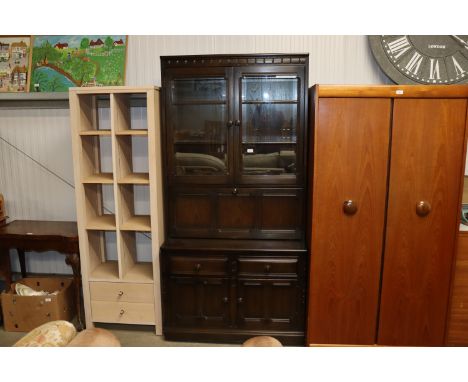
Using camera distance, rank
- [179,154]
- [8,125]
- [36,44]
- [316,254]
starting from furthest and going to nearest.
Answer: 1. [8,125]
2. [36,44]
3. [179,154]
4. [316,254]

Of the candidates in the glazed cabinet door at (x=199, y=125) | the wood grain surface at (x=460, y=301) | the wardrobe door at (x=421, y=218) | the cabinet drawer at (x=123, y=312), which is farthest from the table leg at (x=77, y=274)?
the wood grain surface at (x=460, y=301)

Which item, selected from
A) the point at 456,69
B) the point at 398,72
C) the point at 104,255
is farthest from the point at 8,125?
the point at 456,69

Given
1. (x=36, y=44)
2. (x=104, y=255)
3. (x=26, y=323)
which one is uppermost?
(x=36, y=44)

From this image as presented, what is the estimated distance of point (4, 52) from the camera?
9.84 ft

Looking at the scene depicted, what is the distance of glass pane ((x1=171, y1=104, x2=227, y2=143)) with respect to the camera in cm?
252

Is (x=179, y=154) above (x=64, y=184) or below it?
above

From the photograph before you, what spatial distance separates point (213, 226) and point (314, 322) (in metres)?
0.94

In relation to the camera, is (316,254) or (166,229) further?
(166,229)

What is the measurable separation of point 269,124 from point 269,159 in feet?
0.77

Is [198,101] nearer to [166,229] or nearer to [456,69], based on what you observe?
[166,229]

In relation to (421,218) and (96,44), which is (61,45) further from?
(421,218)

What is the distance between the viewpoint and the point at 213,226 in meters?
2.65

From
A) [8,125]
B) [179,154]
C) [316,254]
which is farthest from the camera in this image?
[8,125]

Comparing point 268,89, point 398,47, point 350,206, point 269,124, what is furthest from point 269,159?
point 398,47
